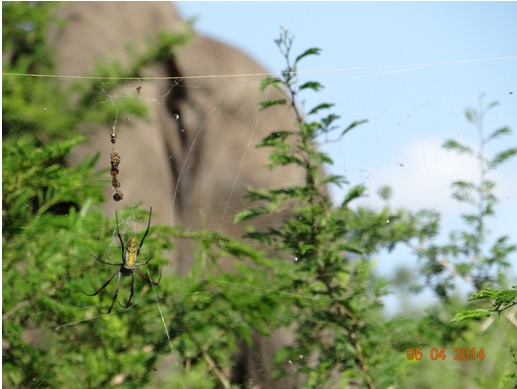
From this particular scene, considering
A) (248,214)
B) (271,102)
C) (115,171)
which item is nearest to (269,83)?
(271,102)

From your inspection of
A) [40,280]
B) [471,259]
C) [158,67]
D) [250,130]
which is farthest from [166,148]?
[471,259]

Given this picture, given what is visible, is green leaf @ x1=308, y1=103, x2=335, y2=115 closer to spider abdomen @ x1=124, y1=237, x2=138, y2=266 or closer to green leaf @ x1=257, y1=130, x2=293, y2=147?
green leaf @ x1=257, y1=130, x2=293, y2=147

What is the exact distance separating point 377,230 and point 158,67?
1.96m

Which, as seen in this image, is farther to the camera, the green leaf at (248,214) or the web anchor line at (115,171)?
the web anchor line at (115,171)

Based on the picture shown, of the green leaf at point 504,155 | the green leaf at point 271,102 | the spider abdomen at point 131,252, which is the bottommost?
the green leaf at point 504,155

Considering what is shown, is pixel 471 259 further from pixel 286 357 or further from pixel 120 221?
pixel 120 221

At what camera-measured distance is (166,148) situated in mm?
2564

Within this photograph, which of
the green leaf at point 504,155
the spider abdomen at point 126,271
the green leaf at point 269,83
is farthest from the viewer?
the spider abdomen at point 126,271

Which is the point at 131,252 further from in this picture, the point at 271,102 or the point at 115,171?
the point at 271,102
